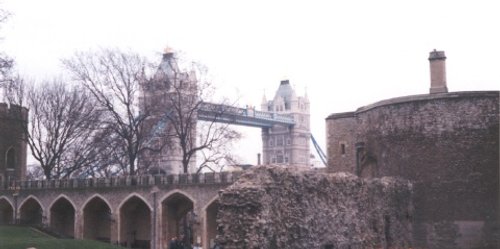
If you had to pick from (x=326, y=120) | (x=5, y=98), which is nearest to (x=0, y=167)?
(x=5, y=98)

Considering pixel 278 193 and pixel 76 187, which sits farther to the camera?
pixel 76 187

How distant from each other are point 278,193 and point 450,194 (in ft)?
35.4

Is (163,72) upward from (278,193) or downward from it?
upward

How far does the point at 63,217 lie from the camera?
123 ft

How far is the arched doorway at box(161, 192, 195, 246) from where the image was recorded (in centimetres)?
3145

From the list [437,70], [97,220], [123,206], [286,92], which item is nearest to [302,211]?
[437,70]

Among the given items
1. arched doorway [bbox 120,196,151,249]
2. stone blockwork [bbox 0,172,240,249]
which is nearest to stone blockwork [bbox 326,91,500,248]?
stone blockwork [bbox 0,172,240,249]

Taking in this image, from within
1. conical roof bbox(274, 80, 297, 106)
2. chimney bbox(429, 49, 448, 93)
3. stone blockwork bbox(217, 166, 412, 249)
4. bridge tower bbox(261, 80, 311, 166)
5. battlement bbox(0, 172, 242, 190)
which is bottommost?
stone blockwork bbox(217, 166, 412, 249)

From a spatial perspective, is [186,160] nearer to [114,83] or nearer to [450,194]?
[114,83]

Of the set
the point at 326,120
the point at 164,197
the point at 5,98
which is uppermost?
the point at 5,98

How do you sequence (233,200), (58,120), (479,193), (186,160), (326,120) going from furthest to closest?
(58,120) → (186,160) → (326,120) → (479,193) → (233,200)

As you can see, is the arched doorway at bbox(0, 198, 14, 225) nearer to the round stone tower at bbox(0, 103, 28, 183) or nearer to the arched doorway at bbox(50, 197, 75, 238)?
the round stone tower at bbox(0, 103, 28, 183)

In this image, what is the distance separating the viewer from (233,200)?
12.6 metres

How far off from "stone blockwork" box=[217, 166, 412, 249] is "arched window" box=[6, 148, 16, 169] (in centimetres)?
3107
